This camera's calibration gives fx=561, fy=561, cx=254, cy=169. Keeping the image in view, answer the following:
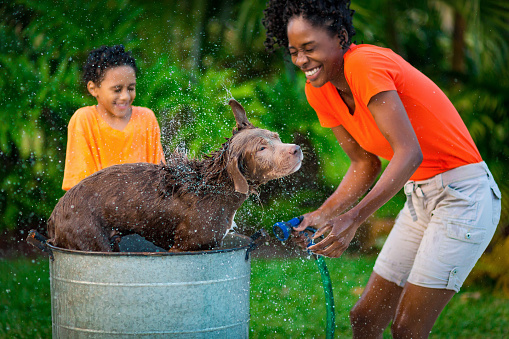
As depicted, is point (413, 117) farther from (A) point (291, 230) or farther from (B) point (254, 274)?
(B) point (254, 274)

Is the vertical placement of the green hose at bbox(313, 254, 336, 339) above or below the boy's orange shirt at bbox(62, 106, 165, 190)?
below

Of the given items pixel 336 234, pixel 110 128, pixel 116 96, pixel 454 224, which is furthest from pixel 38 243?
pixel 454 224

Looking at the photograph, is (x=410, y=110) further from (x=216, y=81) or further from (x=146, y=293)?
(x=216, y=81)

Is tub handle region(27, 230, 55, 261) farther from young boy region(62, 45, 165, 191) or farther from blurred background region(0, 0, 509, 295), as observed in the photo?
blurred background region(0, 0, 509, 295)

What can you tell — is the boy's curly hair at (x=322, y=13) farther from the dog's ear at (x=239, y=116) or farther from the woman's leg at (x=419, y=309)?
the woman's leg at (x=419, y=309)

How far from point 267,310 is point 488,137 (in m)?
3.54

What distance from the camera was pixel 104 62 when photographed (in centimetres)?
409

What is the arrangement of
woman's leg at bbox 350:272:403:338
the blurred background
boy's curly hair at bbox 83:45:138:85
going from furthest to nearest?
the blurred background → boy's curly hair at bbox 83:45:138:85 → woman's leg at bbox 350:272:403:338

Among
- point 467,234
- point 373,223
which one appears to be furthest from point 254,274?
point 467,234

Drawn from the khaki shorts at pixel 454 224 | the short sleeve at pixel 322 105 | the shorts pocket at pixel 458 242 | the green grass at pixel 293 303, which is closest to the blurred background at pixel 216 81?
the green grass at pixel 293 303

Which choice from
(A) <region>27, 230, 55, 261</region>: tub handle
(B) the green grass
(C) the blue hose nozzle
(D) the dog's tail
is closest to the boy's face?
(D) the dog's tail

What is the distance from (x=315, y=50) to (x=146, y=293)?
143 cm

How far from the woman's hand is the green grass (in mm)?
2622

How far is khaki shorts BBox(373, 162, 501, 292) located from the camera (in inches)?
110
